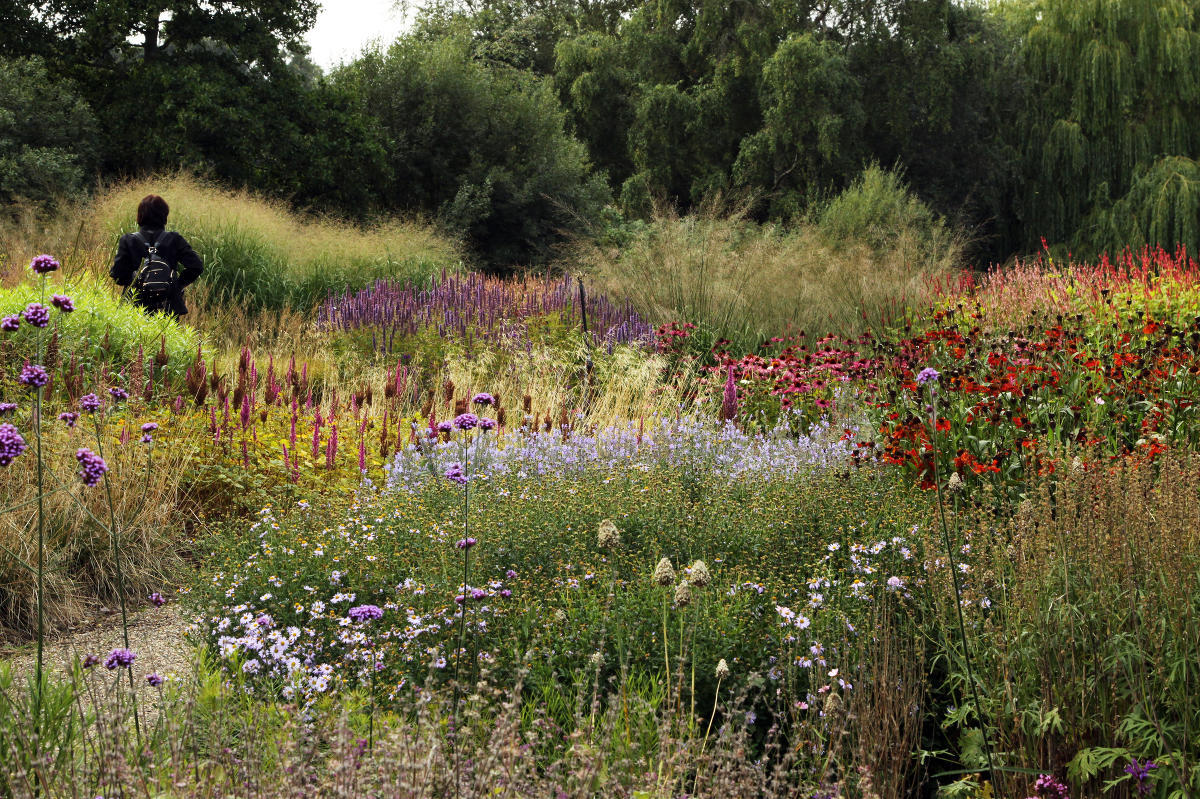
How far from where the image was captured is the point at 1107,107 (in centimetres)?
2144

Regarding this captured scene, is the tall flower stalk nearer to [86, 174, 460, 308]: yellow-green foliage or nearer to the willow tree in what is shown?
[86, 174, 460, 308]: yellow-green foliage

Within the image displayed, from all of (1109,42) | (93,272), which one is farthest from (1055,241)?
(93,272)

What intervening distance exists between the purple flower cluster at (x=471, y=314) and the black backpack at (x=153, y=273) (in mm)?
1534

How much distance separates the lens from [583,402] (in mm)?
7762

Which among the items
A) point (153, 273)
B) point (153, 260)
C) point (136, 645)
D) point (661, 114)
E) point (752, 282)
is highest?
point (661, 114)

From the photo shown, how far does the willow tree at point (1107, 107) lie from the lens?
20641 millimetres

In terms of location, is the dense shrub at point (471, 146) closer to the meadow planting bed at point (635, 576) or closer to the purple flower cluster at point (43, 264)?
the meadow planting bed at point (635, 576)

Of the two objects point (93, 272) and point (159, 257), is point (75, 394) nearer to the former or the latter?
point (159, 257)

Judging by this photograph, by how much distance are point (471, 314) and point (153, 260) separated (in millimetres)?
2692

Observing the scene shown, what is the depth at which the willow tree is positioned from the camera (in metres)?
20.6

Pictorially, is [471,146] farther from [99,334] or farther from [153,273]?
[99,334]

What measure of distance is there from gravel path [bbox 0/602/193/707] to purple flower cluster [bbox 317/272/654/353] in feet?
14.3

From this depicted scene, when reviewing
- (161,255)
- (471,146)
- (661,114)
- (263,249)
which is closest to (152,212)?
(161,255)

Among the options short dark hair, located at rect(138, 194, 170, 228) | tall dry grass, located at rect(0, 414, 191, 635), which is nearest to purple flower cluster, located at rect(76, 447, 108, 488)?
tall dry grass, located at rect(0, 414, 191, 635)
